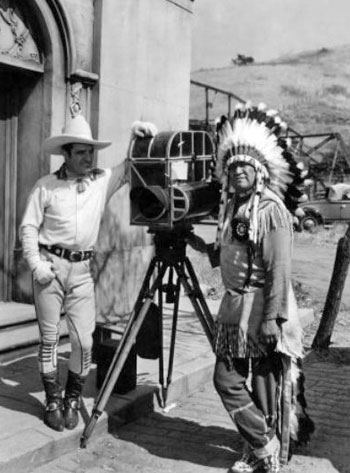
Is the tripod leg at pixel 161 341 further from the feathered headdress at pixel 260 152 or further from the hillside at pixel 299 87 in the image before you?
the hillside at pixel 299 87

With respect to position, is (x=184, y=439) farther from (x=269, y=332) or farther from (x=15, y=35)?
(x=15, y=35)

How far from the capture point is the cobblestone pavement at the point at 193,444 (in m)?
4.26

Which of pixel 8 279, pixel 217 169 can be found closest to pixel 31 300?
pixel 8 279

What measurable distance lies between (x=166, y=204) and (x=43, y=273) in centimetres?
89

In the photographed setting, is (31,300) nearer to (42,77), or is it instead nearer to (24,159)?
(24,159)

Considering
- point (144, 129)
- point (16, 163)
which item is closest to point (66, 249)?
point (144, 129)

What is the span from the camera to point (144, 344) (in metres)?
5.03

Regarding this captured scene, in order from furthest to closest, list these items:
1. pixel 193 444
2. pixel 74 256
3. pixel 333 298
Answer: pixel 333 298 → pixel 193 444 → pixel 74 256

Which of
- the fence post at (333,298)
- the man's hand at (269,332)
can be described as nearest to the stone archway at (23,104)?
the fence post at (333,298)

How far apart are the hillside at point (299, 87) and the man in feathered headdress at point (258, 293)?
5345 cm

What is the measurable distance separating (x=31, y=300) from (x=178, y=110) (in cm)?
335

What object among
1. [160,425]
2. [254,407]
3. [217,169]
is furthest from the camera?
[160,425]

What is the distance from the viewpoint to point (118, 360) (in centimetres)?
458

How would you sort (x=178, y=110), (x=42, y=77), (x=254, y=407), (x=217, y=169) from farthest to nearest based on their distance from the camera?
(x=178, y=110), (x=42, y=77), (x=217, y=169), (x=254, y=407)
